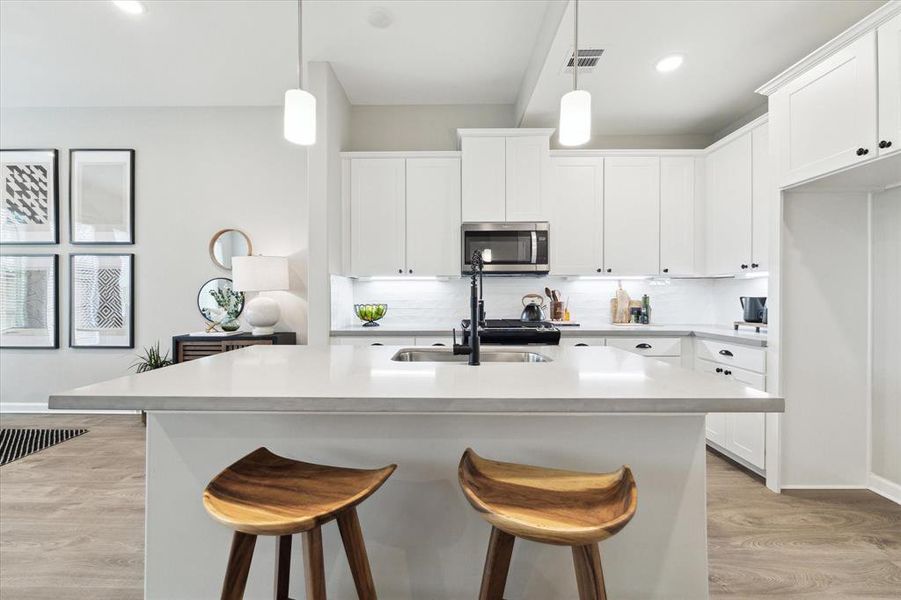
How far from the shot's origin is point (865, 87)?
6.80ft

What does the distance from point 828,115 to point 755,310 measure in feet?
4.55

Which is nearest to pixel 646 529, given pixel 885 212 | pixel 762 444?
pixel 762 444

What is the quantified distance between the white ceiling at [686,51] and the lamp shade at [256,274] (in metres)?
2.53

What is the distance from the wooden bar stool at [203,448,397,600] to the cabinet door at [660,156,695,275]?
3427mm

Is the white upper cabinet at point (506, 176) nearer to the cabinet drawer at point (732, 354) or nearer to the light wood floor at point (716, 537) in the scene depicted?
the cabinet drawer at point (732, 354)

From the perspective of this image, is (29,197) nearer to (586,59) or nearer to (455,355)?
(455,355)

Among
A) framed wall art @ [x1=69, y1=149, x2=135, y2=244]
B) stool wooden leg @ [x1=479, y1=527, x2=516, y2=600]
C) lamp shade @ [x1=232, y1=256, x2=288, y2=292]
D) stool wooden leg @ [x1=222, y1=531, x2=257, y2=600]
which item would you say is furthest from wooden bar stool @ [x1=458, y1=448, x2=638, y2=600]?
framed wall art @ [x1=69, y1=149, x2=135, y2=244]

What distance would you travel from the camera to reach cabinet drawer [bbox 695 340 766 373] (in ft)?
8.87

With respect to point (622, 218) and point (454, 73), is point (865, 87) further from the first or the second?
point (454, 73)

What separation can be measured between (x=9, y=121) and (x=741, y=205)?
663 centimetres

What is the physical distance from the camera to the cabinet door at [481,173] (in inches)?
143

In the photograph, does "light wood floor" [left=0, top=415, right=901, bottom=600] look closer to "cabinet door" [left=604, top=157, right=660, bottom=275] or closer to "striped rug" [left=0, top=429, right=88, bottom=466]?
"striped rug" [left=0, top=429, right=88, bottom=466]

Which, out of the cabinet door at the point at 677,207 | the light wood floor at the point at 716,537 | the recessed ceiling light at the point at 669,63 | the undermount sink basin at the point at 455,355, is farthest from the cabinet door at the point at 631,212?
the undermount sink basin at the point at 455,355

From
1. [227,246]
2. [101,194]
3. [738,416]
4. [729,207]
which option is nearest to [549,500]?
[738,416]
